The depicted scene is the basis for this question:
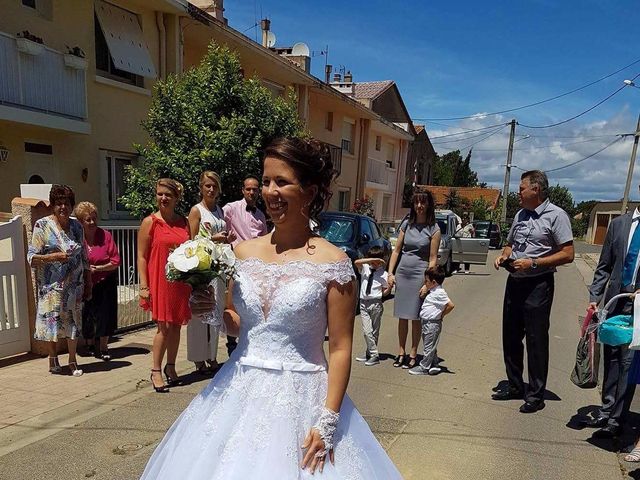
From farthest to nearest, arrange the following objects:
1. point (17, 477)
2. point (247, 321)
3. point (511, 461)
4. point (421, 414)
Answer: point (421, 414)
point (511, 461)
point (17, 477)
point (247, 321)

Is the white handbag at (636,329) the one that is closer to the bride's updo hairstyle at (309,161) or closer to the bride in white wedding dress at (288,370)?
the bride in white wedding dress at (288,370)

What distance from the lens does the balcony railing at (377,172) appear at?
79.8 ft

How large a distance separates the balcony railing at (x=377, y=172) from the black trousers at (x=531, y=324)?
2021cm

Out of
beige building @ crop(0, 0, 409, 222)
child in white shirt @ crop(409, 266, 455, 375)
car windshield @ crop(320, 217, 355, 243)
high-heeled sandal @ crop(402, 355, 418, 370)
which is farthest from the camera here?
car windshield @ crop(320, 217, 355, 243)

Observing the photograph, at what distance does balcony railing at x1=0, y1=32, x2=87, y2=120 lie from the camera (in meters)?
7.55

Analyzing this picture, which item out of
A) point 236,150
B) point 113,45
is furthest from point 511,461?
point 113,45

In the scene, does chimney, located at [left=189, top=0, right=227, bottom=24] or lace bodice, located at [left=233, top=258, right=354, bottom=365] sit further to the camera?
chimney, located at [left=189, top=0, right=227, bottom=24]

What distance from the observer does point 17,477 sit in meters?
2.95

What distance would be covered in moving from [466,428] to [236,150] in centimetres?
560

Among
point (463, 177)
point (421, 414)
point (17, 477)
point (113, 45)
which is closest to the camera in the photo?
point (17, 477)

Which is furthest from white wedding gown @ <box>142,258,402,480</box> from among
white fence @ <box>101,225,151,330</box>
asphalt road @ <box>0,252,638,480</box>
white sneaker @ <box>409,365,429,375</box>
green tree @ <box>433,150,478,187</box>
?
green tree @ <box>433,150,478,187</box>

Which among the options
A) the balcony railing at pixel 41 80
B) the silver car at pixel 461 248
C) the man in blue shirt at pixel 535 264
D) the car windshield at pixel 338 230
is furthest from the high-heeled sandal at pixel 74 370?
the silver car at pixel 461 248

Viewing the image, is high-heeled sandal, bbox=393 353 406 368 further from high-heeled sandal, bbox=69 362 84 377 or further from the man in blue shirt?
high-heeled sandal, bbox=69 362 84 377

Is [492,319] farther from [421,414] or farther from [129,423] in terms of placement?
[129,423]
